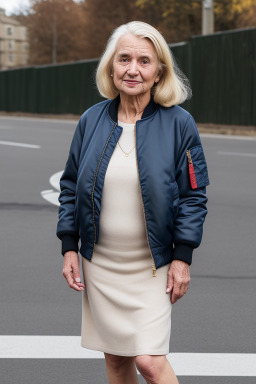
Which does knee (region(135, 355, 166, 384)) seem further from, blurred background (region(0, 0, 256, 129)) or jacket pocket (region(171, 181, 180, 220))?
blurred background (region(0, 0, 256, 129))

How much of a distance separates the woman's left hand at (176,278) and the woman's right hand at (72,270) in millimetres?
361

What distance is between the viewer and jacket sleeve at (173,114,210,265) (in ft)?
11.6

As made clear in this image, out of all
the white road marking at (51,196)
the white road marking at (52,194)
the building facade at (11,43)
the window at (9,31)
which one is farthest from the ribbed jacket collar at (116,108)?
the window at (9,31)

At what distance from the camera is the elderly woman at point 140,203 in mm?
3488

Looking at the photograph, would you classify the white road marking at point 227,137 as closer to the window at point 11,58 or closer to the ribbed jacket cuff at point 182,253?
the ribbed jacket cuff at point 182,253

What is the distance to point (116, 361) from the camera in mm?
3701

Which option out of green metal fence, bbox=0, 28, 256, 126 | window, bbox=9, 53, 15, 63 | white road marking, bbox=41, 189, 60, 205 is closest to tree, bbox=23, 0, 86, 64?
green metal fence, bbox=0, 28, 256, 126

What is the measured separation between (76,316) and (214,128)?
2354 cm

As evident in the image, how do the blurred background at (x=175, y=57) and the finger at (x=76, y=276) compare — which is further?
the blurred background at (x=175, y=57)

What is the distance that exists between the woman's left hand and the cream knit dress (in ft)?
0.09

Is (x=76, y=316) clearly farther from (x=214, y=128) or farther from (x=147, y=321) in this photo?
(x=214, y=128)

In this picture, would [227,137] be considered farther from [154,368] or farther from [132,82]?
[154,368]

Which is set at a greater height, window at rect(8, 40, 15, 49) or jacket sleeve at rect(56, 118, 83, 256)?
jacket sleeve at rect(56, 118, 83, 256)

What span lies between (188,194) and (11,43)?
514ft
